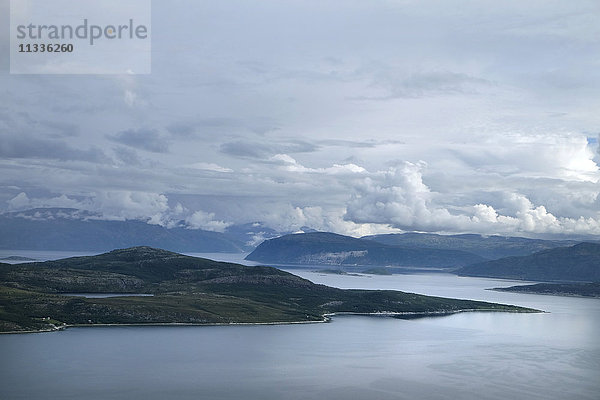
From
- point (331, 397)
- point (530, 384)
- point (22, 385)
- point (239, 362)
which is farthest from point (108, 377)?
point (530, 384)

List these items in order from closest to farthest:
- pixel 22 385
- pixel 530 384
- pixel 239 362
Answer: pixel 22 385, pixel 530 384, pixel 239 362

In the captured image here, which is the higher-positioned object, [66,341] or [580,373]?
[66,341]

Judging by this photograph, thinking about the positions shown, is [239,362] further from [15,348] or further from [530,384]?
[530,384]

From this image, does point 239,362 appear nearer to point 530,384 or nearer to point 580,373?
point 530,384

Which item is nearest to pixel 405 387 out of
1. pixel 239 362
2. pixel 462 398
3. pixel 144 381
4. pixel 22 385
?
pixel 462 398

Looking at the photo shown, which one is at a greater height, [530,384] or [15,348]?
[15,348]

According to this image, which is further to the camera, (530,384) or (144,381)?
(530,384)

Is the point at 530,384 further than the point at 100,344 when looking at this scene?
No

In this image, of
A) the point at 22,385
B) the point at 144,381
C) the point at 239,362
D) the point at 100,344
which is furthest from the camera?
the point at 100,344

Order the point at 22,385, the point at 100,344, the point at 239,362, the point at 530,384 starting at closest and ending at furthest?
1. the point at 22,385
2. the point at 530,384
3. the point at 239,362
4. the point at 100,344
